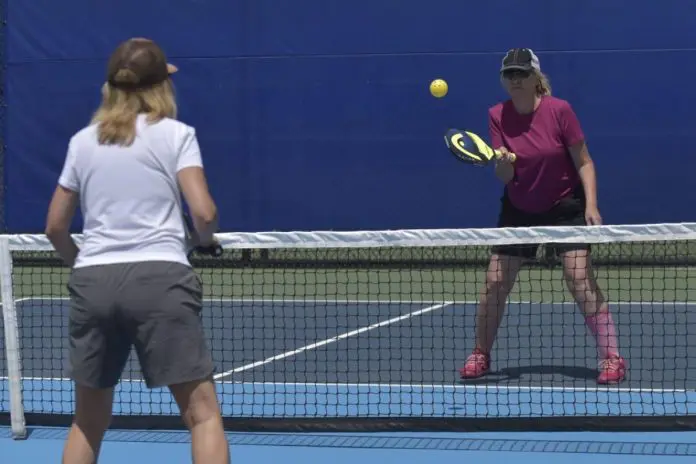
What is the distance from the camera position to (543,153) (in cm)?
523

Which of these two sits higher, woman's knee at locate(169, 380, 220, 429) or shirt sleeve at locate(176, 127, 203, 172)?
shirt sleeve at locate(176, 127, 203, 172)

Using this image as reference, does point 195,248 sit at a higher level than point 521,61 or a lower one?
lower

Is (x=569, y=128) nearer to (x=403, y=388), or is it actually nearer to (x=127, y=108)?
(x=403, y=388)

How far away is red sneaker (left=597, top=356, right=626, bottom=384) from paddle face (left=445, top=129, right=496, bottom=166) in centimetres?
98

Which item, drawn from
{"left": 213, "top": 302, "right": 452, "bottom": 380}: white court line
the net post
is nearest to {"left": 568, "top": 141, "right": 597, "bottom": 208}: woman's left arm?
{"left": 213, "top": 302, "right": 452, "bottom": 380}: white court line

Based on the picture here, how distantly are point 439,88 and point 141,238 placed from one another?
26.7 feet

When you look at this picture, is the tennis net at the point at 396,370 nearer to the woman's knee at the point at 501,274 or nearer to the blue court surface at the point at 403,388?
the blue court surface at the point at 403,388

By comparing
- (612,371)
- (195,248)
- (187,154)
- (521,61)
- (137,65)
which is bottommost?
(612,371)

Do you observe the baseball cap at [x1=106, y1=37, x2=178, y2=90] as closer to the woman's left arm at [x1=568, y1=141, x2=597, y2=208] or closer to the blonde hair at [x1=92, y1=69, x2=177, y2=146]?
the blonde hair at [x1=92, y1=69, x2=177, y2=146]

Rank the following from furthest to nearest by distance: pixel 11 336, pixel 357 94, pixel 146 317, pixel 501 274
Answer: pixel 357 94
pixel 501 274
pixel 11 336
pixel 146 317

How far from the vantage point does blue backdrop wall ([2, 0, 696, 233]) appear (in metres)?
10.8

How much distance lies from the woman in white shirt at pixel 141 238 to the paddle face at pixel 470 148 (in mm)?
2227

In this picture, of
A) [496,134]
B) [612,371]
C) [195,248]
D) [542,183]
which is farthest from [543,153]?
[195,248]

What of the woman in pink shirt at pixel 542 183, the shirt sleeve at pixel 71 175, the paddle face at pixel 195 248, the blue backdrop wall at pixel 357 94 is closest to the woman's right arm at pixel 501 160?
the woman in pink shirt at pixel 542 183
